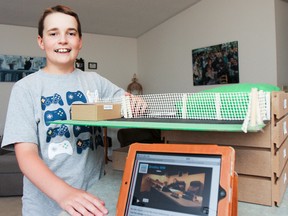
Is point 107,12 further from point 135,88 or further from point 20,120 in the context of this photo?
point 20,120

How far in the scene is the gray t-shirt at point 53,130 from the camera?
33.6 inches

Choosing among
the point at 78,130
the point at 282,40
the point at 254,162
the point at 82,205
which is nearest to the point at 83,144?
the point at 78,130

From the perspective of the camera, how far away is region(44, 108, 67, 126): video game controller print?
899 mm

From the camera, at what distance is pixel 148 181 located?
1.98 ft

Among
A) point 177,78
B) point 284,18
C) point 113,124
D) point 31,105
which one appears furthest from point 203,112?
point 177,78

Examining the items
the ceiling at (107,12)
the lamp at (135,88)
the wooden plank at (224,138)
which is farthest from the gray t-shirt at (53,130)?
the lamp at (135,88)

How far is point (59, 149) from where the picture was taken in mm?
916

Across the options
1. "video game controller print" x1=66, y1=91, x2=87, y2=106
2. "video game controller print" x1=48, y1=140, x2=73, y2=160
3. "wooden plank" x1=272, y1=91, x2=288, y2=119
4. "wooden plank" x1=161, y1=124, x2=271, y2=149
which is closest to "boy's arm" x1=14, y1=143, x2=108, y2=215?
"video game controller print" x1=48, y1=140, x2=73, y2=160

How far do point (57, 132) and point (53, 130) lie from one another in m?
0.02

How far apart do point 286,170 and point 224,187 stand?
0.47m

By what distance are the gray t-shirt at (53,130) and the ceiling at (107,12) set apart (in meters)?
3.00

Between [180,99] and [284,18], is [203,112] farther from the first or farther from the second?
[284,18]

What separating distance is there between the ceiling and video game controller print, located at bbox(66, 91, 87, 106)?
9.84 feet

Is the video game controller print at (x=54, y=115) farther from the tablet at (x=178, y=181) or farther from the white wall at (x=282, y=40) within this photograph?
the white wall at (x=282, y=40)
